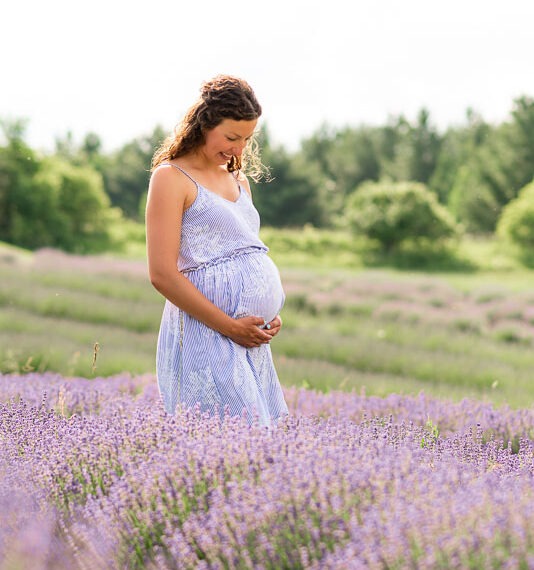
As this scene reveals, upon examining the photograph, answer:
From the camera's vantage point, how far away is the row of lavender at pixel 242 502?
64.1 inches

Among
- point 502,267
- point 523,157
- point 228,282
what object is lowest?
point 502,267

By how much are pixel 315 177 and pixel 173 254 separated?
41.6 metres

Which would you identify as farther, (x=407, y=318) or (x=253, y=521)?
(x=407, y=318)

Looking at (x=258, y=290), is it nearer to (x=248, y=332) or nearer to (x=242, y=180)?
(x=248, y=332)

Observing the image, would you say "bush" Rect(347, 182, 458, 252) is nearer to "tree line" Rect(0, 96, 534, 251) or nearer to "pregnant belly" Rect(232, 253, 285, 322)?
"tree line" Rect(0, 96, 534, 251)

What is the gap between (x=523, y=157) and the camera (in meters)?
40.8

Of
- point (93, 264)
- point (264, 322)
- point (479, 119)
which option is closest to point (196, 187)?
point (264, 322)

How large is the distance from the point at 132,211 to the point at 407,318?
40.2m

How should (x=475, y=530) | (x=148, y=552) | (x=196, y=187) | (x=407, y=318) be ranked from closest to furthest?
1. (x=475, y=530)
2. (x=148, y=552)
3. (x=196, y=187)
4. (x=407, y=318)

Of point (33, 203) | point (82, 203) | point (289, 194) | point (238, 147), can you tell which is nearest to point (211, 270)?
point (238, 147)

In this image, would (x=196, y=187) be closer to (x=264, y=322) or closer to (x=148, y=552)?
(x=264, y=322)

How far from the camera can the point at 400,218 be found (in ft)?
111

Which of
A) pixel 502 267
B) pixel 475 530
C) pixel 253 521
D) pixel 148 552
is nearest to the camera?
pixel 475 530

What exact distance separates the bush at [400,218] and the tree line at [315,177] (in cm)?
15
